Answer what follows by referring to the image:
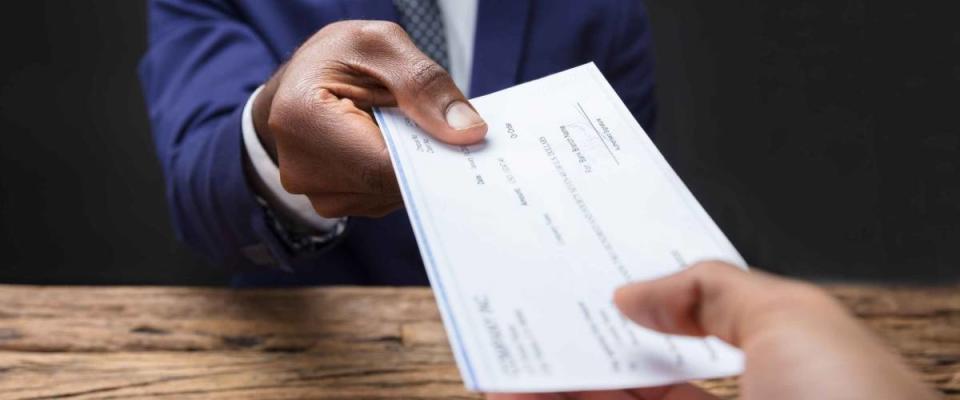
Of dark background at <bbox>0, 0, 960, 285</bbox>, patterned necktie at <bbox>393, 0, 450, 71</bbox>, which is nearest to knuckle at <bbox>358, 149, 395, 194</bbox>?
patterned necktie at <bbox>393, 0, 450, 71</bbox>

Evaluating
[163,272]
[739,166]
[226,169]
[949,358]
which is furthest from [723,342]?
[163,272]

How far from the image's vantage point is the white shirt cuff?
2.01 feet

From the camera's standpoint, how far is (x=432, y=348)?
534 millimetres

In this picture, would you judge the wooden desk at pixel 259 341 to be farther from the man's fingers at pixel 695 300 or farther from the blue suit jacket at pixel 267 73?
the man's fingers at pixel 695 300

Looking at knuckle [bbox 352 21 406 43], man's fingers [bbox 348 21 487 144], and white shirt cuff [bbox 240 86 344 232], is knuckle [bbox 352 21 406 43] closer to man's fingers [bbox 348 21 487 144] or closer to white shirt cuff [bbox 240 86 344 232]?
man's fingers [bbox 348 21 487 144]

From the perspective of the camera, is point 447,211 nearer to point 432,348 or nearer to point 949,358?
point 432,348

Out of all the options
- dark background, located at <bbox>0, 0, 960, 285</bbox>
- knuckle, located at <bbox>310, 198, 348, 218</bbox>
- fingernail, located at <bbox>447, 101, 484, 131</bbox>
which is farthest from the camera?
dark background, located at <bbox>0, 0, 960, 285</bbox>

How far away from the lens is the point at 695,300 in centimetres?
28

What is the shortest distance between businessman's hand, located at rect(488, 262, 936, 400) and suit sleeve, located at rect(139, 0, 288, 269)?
42 centimetres

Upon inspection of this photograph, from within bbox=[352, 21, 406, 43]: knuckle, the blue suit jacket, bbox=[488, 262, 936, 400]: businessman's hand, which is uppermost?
the blue suit jacket

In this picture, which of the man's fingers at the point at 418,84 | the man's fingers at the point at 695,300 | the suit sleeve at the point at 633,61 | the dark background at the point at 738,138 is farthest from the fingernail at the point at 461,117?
the dark background at the point at 738,138

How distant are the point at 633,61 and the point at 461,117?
1.48 ft

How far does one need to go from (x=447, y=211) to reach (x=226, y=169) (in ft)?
1.13

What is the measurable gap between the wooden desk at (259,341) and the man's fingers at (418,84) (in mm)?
170
